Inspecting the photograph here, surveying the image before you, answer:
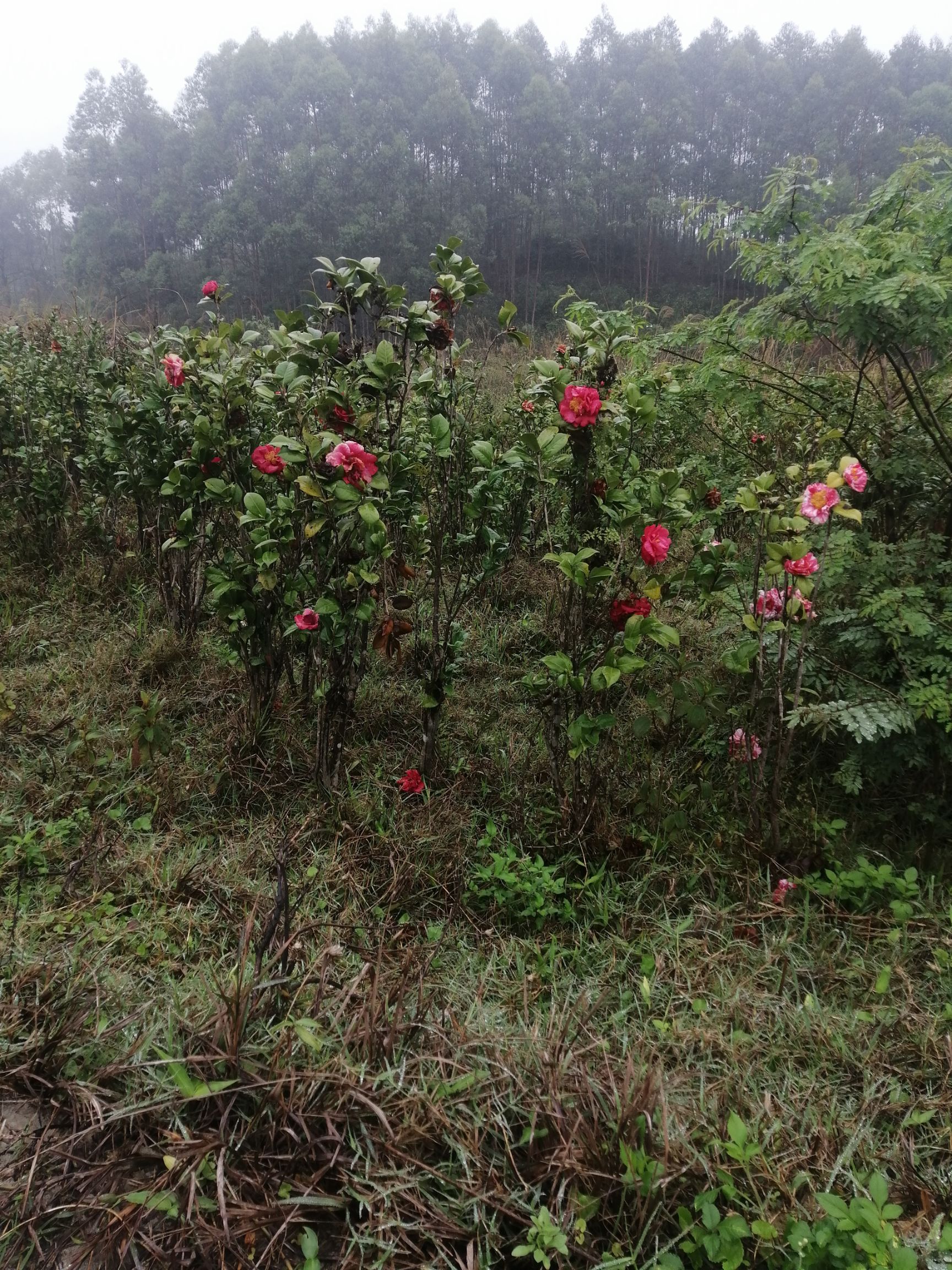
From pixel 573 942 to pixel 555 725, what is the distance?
609 mm

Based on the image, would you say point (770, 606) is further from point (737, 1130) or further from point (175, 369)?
point (175, 369)

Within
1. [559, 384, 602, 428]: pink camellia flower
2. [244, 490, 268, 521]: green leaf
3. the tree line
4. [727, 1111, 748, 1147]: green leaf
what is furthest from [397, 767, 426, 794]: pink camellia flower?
the tree line

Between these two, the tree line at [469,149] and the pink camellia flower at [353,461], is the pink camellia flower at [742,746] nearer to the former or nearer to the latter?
the pink camellia flower at [353,461]

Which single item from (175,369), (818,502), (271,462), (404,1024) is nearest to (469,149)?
(175,369)

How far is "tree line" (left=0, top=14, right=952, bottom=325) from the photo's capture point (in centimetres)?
1917

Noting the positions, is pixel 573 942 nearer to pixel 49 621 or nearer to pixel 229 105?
pixel 49 621

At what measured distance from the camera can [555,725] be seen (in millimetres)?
2178

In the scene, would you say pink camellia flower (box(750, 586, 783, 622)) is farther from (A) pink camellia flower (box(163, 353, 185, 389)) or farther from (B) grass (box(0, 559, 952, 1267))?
(A) pink camellia flower (box(163, 353, 185, 389))

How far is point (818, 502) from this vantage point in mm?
1677

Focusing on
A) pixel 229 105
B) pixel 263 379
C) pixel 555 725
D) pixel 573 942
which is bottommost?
pixel 573 942

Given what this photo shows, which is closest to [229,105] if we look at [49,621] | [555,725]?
[49,621]

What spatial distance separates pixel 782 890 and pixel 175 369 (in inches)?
95.1

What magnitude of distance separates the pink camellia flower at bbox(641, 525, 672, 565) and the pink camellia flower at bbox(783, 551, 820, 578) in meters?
0.30

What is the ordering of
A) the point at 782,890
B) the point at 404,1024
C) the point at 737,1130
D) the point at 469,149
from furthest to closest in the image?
the point at 469,149, the point at 782,890, the point at 404,1024, the point at 737,1130
